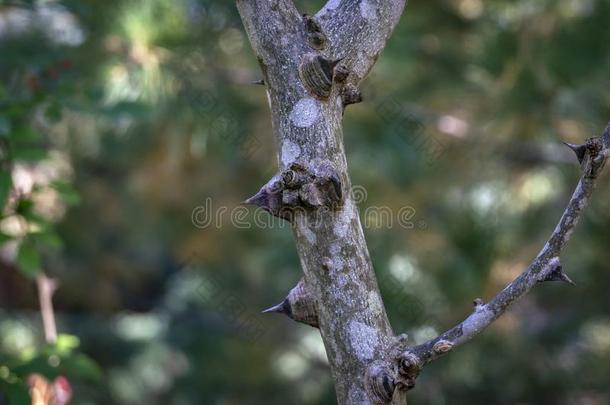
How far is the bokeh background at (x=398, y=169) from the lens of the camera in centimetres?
282

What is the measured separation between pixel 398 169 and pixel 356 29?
2.22 metres

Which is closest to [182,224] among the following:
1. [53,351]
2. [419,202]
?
[419,202]

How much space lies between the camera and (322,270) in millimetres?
929

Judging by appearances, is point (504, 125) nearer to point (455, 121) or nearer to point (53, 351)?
point (455, 121)

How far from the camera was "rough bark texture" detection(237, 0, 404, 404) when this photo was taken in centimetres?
93

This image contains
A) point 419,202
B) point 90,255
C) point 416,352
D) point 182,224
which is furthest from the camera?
point 90,255

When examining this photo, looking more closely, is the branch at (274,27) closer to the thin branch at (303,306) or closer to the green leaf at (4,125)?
the thin branch at (303,306)

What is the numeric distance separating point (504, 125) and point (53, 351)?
2.04m

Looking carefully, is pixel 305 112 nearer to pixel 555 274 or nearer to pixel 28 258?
pixel 555 274

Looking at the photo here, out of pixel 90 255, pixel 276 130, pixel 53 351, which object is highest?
pixel 276 130

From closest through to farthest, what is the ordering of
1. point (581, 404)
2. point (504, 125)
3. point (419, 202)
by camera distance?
point (504, 125), point (419, 202), point (581, 404)

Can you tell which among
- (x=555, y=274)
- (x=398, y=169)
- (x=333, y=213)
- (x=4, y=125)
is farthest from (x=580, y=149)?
(x=398, y=169)

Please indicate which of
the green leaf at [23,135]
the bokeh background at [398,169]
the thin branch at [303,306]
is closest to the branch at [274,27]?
the thin branch at [303,306]

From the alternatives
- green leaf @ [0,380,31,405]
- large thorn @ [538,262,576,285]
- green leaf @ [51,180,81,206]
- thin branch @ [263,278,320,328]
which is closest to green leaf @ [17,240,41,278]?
green leaf @ [51,180,81,206]
